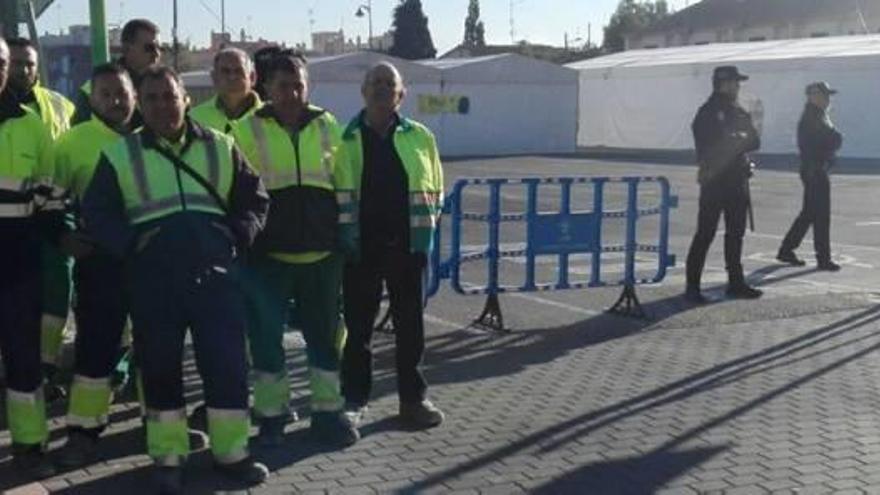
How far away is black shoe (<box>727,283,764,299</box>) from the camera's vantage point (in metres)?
11.3

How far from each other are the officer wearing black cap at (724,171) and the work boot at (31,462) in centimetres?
663

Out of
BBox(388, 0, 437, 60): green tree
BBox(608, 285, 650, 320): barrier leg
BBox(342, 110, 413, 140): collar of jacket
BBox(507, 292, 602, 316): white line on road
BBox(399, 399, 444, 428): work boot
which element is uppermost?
BBox(388, 0, 437, 60): green tree

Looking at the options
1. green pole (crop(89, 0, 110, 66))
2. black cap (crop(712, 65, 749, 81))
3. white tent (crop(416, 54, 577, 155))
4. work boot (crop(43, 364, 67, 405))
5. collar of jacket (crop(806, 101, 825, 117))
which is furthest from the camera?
white tent (crop(416, 54, 577, 155))

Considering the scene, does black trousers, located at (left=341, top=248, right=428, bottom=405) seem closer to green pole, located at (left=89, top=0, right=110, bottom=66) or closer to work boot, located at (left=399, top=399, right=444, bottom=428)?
work boot, located at (left=399, top=399, right=444, bottom=428)

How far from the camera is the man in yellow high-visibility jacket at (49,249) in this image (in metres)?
6.21

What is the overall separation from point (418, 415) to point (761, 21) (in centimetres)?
7322

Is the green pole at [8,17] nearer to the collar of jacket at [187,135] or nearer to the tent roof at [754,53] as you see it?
the collar of jacket at [187,135]

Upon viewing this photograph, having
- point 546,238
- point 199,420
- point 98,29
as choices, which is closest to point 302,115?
point 199,420

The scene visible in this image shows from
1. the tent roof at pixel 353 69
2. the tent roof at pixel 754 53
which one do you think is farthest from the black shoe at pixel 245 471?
the tent roof at pixel 754 53

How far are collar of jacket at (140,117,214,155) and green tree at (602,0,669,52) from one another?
A: 87.5m

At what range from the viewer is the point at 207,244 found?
213 inches

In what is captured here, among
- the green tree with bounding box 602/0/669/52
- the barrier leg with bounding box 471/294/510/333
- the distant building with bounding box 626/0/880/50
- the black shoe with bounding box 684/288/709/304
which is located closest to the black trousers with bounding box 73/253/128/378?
the barrier leg with bounding box 471/294/510/333

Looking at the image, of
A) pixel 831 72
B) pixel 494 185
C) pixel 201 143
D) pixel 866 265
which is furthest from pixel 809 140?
pixel 831 72

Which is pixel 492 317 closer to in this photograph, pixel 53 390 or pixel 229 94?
pixel 229 94
